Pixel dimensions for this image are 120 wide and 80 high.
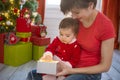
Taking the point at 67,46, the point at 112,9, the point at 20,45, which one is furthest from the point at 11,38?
the point at 112,9

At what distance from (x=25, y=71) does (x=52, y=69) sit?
65.5 inches

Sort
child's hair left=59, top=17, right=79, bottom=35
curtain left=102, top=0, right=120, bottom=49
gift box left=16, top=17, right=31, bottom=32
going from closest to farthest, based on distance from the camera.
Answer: child's hair left=59, top=17, right=79, bottom=35, gift box left=16, top=17, right=31, bottom=32, curtain left=102, top=0, right=120, bottom=49

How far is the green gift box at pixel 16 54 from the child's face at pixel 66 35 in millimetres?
1666

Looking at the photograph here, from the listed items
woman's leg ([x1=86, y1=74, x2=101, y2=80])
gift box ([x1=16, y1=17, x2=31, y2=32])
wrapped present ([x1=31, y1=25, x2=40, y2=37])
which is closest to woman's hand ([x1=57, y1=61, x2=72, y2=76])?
woman's leg ([x1=86, y1=74, x2=101, y2=80])

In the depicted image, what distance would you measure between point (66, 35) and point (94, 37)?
0.18 metres

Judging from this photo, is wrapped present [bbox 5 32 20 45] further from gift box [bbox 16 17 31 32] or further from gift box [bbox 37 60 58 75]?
gift box [bbox 37 60 58 75]

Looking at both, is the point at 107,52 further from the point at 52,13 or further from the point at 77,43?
the point at 52,13

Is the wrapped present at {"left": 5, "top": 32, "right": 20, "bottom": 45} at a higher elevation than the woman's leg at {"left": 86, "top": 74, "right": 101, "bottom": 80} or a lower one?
lower

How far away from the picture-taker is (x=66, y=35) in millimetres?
1432

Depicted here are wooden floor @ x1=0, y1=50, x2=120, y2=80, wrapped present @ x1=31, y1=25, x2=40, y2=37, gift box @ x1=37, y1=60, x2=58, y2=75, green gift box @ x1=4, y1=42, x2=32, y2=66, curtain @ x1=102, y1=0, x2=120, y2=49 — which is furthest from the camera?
curtain @ x1=102, y1=0, x2=120, y2=49

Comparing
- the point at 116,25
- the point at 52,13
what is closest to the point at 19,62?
the point at 52,13

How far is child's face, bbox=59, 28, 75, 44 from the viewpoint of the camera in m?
1.41

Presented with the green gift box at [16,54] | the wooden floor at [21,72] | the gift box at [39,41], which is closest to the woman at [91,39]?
the wooden floor at [21,72]

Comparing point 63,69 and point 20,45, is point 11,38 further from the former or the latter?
point 63,69
